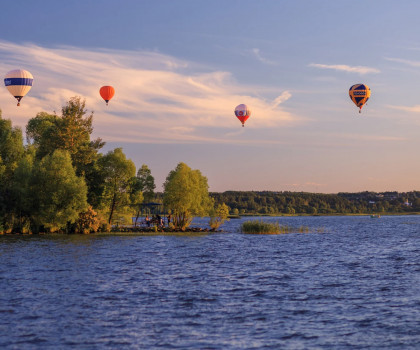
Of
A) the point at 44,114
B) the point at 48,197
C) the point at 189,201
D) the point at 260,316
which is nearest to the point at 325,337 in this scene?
the point at 260,316

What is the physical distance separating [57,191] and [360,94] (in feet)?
189

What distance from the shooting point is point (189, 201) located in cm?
9369

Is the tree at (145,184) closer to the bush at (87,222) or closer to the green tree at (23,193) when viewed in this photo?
the bush at (87,222)

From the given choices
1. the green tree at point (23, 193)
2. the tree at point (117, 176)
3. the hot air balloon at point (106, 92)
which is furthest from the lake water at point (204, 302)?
the hot air balloon at point (106, 92)

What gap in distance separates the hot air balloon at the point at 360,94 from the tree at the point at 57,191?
52992 millimetres

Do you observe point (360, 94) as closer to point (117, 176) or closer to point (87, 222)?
point (117, 176)

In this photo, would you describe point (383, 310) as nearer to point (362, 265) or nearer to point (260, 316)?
point (260, 316)

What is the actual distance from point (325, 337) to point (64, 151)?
2827 inches

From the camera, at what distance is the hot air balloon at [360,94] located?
101438 millimetres

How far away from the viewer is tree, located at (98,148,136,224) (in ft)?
309

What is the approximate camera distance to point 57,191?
8119cm

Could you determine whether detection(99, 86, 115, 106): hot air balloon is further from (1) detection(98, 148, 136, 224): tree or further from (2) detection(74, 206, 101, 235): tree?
(2) detection(74, 206, 101, 235): tree

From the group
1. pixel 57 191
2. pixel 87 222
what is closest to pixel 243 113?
pixel 87 222

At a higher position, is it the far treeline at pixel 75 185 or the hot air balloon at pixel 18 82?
the hot air balloon at pixel 18 82
